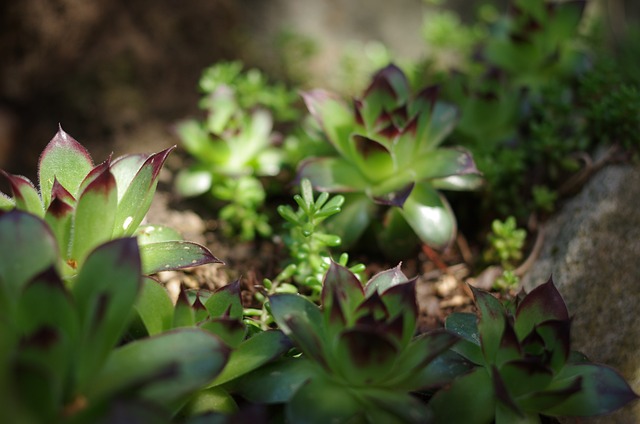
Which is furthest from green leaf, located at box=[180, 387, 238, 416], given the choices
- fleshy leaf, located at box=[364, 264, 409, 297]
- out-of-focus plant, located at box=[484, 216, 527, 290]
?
out-of-focus plant, located at box=[484, 216, 527, 290]

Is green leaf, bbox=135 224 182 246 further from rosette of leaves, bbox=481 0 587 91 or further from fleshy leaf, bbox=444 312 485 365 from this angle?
rosette of leaves, bbox=481 0 587 91

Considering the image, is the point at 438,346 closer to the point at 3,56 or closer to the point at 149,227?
the point at 149,227

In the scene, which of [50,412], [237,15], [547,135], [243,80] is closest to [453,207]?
[547,135]

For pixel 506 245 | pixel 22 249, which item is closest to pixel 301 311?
pixel 22 249

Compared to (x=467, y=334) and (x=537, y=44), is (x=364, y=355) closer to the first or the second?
(x=467, y=334)

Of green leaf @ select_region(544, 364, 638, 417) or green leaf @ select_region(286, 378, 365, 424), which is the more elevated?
green leaf @ select_region(286, 378, 365, 424)

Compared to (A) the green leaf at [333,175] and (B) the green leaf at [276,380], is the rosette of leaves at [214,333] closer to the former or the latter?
(B) the green leaf at [276,380]

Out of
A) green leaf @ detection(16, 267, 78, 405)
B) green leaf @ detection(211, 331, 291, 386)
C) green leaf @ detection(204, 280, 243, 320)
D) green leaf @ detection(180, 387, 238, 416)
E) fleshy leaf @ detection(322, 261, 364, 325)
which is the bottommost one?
green leaf @ detection(180, 387, 238, 416)
